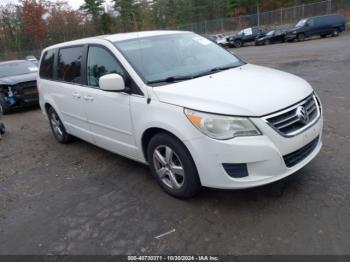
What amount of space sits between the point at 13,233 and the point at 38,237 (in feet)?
1.16

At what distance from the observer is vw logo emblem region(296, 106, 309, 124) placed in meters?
3.33

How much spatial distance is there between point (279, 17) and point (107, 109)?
42.8m

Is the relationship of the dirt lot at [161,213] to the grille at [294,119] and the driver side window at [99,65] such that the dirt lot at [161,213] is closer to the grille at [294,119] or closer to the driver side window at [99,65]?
the grille at [294,119]

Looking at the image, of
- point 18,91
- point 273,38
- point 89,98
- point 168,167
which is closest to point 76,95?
point 89,98

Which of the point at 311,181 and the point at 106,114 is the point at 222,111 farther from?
the point at 106,114

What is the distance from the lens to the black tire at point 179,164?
3.39 metres

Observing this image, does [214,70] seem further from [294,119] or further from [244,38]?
[244,38]

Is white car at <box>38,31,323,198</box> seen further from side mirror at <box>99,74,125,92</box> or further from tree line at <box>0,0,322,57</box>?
tree line at <box>0,0,322,57</box>

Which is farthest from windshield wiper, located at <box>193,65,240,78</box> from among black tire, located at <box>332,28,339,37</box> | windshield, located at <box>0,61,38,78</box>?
black tire, located at <box>332,28,339,37</box>

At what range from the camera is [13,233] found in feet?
11.8

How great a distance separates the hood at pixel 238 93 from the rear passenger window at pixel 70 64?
6.14 ft

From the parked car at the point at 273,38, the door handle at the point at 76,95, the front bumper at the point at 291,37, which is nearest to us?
the door handle at the point at 76,95

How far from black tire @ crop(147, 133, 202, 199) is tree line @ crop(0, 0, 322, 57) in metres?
51.1

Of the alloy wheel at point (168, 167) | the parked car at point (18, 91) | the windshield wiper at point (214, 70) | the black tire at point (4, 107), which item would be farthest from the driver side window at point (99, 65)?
the black tire at point (4, 107)
